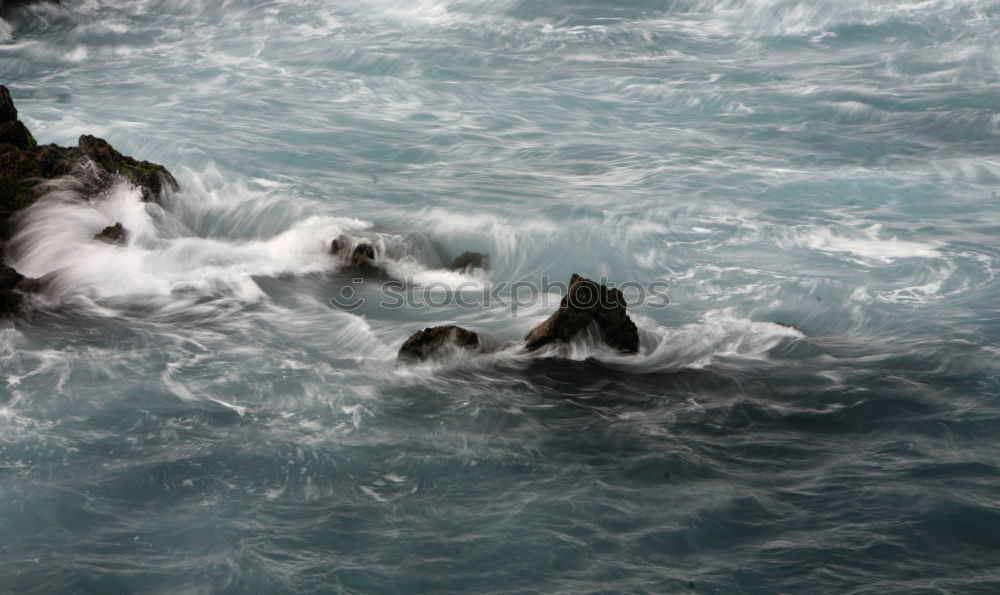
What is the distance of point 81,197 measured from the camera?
37.1ft

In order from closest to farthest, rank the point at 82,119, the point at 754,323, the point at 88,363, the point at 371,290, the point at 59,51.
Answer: the point at 88,363 < the point at 754,323 < the point at 371,290 < the point at 82,119 < the point at 59,51

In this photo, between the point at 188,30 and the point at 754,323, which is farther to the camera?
the point at 188,30

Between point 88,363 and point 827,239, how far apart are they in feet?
28.9

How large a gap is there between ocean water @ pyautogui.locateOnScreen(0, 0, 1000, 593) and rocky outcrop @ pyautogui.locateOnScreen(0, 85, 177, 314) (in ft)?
0.73

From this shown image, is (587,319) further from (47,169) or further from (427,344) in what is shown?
(47,169)

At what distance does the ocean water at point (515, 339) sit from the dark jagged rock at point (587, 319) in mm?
235

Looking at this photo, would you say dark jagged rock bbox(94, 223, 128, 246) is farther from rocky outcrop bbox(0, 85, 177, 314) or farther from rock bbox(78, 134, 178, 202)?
rock bbox(78, 134, 178, 202)

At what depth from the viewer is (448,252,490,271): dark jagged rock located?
11430 millimetres

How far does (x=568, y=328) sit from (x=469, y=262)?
115 inches

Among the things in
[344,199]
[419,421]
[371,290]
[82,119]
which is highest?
[82,119]

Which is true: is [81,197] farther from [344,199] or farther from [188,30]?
[188,30]

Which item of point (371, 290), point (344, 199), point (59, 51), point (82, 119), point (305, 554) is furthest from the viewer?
point (59, 51)

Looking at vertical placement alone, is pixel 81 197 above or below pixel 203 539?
above

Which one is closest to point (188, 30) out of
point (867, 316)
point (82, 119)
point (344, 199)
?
point (82, 119)
